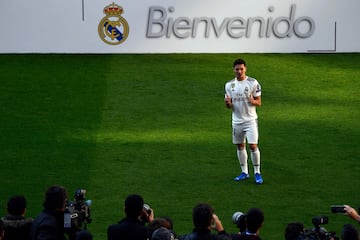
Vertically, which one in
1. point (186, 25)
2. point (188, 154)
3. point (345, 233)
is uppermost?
point (186, 25)

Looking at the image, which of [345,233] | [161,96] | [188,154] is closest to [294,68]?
[161,96]

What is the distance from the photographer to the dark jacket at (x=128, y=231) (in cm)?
1038

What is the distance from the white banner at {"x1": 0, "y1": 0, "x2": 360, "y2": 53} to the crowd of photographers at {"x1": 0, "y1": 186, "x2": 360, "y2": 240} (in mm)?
15890

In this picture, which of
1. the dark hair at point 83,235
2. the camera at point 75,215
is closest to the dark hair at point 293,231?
the dark hair at point 83,235

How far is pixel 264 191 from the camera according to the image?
16.8 m

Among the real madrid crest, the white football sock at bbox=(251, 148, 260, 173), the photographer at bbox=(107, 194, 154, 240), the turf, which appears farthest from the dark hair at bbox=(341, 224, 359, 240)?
the real madrid crest

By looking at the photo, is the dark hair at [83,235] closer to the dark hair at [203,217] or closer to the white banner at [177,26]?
the dark hair at [203,217]

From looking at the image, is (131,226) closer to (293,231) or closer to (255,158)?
(293,231)

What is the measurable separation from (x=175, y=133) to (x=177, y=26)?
6.56m

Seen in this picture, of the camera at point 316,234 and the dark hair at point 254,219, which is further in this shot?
the dark hair at point 254,219

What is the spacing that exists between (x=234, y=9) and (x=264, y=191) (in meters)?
10.6

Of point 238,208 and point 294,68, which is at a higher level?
point 294,68

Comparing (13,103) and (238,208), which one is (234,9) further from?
(238,208)

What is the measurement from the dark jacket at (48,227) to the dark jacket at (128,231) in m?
0.51
